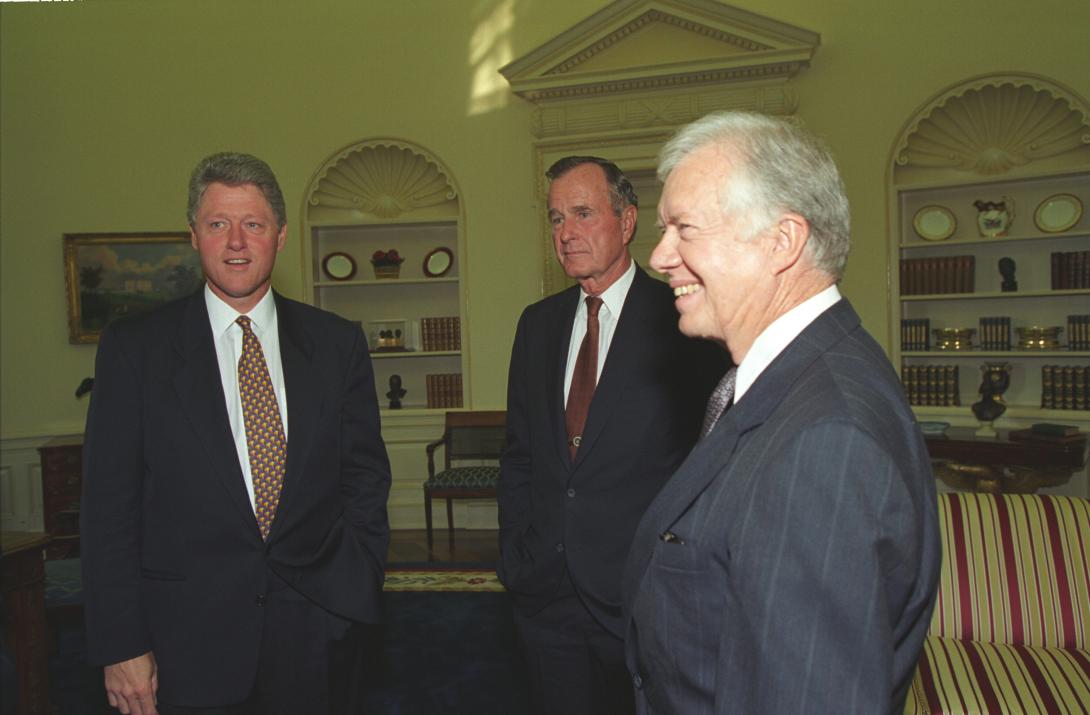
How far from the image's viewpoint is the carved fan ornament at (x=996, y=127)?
5.71 m

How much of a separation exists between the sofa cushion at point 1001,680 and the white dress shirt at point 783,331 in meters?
1.81

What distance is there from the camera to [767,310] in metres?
1.23

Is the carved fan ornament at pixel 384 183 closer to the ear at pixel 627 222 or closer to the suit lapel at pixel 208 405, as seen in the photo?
the ear at pixel 627 222

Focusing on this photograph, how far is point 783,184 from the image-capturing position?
117cm

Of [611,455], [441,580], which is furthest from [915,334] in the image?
[611,455]

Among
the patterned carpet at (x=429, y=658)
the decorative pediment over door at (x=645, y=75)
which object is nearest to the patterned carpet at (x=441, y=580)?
the patterned carpet at (x=429, y=658)

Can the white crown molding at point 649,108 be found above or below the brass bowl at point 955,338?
above

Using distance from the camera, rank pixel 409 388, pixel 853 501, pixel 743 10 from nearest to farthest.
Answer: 1. pixel 853 501
2. pixel 743 10
3. pixel 409 388

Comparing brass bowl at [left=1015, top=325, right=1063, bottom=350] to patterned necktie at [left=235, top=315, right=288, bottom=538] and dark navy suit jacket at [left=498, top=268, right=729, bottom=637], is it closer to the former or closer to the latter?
dark navy suit jacket at [left=498, top=268, right=729, bottom=637]

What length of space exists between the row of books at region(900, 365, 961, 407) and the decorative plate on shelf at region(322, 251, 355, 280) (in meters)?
4.68

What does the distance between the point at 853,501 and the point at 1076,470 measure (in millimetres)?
5228

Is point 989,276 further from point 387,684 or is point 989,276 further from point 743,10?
point 387,684

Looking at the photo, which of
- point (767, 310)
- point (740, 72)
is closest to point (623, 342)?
point (767, 310)

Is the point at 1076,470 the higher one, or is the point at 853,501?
the point at 853,501
